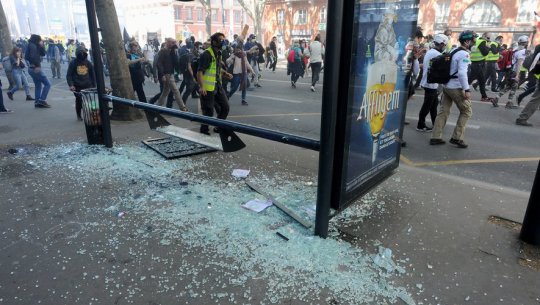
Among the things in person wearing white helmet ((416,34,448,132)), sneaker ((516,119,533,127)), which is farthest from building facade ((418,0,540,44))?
person wearing white helmet ((416,34,448,132))

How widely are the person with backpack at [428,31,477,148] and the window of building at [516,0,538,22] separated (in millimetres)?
35561

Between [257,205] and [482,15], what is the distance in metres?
41.9

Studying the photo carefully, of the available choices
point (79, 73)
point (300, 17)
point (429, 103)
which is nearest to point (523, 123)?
point (429, 103)

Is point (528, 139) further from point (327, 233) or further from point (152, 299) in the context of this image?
point (152, 299)

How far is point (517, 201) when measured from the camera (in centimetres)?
399

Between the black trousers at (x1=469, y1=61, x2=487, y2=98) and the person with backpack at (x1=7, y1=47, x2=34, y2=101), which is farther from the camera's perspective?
the black trousers at (x1=469, y1=61, x2=487, y2=98)

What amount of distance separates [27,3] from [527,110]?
146873 mm

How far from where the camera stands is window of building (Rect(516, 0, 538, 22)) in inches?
1292

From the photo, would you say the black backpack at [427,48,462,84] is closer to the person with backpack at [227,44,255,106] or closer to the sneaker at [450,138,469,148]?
the sneaker at [450,138,469,148]

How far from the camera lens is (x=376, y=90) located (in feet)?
10.4

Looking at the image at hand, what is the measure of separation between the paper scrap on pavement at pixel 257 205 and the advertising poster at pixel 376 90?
0.95 meters

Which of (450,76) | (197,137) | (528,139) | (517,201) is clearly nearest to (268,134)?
(197,137)

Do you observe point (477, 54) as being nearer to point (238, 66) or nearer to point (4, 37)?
point (238, 66)

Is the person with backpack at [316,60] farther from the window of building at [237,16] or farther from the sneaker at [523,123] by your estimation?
the window of building at [237,16]
